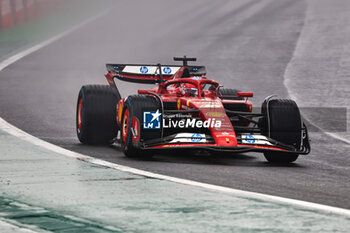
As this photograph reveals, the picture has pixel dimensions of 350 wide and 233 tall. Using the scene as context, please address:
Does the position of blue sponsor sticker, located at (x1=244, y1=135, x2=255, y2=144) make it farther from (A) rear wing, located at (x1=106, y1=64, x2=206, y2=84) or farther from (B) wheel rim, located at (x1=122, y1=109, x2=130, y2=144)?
(A) rear wing, located at (x1=106, y1=64, x2=206, y2=84)

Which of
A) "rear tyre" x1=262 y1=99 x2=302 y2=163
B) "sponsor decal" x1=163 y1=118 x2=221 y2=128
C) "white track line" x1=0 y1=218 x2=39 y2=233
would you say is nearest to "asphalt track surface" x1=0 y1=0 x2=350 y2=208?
"rear tyre" x1=262 y1=99 x2=302 y2=163

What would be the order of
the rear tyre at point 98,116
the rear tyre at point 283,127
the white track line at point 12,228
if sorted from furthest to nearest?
the rear tyre at point 98,116
the rear tyre at point 283,127
the white track line at point 12,228

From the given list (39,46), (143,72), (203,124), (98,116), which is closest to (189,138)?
(203,124)

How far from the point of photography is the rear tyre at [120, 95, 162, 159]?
10.4 metres

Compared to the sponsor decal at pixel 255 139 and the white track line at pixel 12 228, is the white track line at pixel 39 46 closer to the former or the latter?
the sponsor decal at pixel 255 139

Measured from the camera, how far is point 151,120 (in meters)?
10.5

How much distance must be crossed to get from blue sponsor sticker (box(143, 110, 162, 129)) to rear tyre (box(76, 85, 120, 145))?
2064 millimetres

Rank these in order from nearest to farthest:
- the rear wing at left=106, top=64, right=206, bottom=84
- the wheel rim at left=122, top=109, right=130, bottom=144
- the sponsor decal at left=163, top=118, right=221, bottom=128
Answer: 1. the sponsor decal at left=163, top=118, right=221, bottom=128
2. the wheel rim at left=122, top=109, right=130, bottom=144
3. the rear wing at left=106, top=64, right=206, bottom=84

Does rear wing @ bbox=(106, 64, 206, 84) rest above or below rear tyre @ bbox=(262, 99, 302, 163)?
above

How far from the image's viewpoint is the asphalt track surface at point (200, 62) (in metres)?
9.14

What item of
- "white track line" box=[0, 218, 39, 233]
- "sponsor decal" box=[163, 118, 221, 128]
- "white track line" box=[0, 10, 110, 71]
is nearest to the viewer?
"white track line" box=[0, 218, 39, 233]

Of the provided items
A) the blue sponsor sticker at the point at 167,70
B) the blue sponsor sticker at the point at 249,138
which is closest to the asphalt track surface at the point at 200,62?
the blue sponsor sticker at the point at 249,138

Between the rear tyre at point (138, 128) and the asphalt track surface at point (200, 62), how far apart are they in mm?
270

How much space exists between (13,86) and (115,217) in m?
16.4
